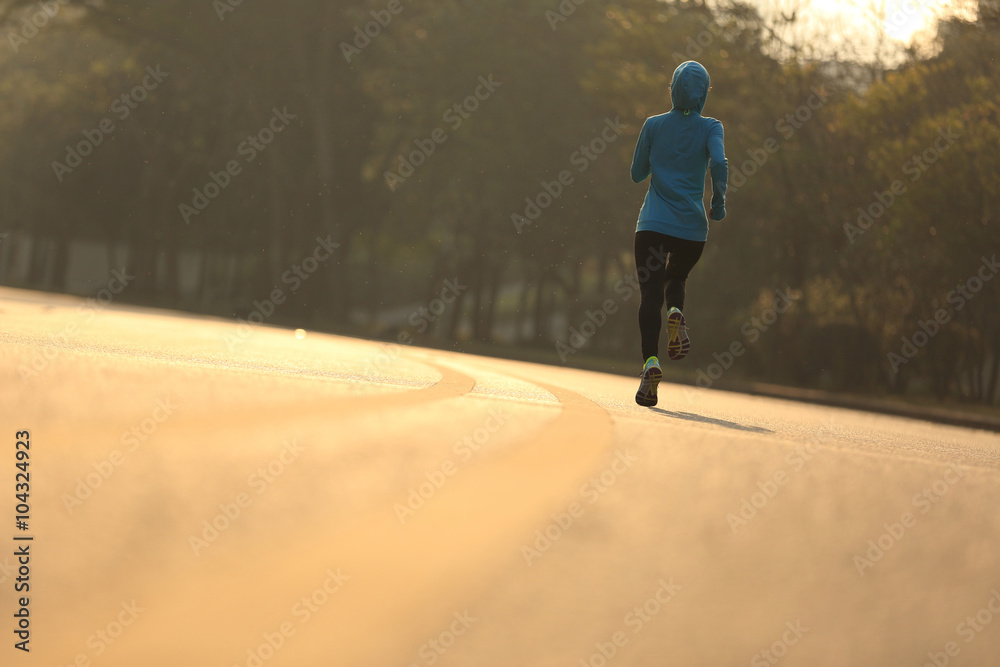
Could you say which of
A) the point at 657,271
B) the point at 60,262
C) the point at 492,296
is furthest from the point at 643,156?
the point at 60,262

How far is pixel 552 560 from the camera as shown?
11.0 feet

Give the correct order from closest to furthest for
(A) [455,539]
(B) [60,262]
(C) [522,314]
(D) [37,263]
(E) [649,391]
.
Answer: (A) [455,539], (E) [649,391], (C) [522,314], (B) [60,262], (D) [37,263]

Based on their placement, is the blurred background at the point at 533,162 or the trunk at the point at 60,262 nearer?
the blurred background at the point at 533,162

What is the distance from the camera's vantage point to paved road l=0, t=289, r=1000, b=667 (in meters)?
2.47

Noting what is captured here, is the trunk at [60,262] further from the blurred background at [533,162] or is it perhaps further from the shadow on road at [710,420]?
the shadow on road at [710,420]

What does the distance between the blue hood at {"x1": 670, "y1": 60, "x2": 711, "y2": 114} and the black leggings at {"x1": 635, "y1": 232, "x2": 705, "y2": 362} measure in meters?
0.88

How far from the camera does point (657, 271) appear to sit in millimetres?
8523

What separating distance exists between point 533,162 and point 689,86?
31997 millimetres

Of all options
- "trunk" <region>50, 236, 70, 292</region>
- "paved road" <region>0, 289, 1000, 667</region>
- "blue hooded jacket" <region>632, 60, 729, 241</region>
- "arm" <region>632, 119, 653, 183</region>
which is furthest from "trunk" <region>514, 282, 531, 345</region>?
"paved road" <region>0, 289, 1000, 667</region>

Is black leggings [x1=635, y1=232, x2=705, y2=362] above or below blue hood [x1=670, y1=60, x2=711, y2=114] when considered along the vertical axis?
below

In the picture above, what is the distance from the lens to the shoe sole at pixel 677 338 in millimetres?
8055

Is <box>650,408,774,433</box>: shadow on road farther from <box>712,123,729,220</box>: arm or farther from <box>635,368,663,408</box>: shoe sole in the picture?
<box>712,123,729,220</box>: arm

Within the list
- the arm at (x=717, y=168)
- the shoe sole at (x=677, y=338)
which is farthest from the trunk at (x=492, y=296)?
the shoe sole at (x=677, y=338)

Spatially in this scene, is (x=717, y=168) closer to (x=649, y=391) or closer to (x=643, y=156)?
(x=643, y=156)
